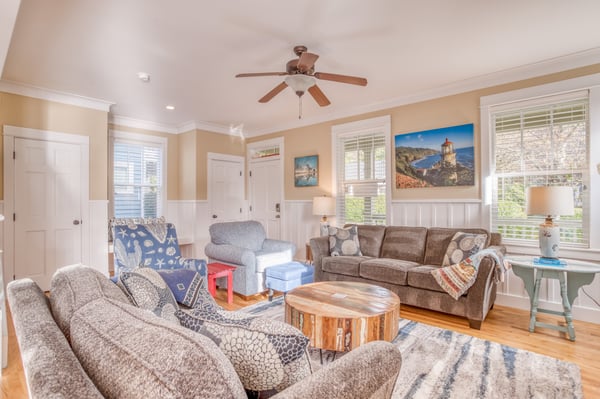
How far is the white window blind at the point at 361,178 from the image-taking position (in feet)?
15.3

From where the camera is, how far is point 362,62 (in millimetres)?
3320

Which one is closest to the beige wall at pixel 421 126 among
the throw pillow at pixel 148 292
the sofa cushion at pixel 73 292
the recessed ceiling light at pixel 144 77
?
the recessed ceiling light at pixel 144 77

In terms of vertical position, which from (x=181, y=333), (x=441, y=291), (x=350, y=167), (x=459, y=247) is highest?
(x=350, y=167)

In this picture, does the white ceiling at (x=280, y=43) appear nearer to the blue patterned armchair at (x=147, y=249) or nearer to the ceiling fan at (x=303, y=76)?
the ceiling fan at (x=303, y=76)

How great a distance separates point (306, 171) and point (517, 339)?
3.69m

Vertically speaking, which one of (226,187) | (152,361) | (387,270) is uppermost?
(226,187)

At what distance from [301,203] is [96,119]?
3333 millimetres

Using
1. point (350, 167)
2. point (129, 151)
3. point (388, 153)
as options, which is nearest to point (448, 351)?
point (388, 153)

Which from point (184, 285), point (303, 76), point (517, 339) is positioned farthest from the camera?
point (303, 76)

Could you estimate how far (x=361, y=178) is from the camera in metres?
4.86

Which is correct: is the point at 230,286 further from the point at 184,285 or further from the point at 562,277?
the point at 562,277

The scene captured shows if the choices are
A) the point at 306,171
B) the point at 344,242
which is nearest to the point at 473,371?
the point at 344,242

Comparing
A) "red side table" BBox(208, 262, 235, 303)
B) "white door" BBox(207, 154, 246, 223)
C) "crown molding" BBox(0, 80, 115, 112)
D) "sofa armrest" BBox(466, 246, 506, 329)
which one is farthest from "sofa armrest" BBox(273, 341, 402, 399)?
"white door" BBox(207, 154, 246, 223)

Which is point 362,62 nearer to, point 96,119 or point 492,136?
point 492,136
